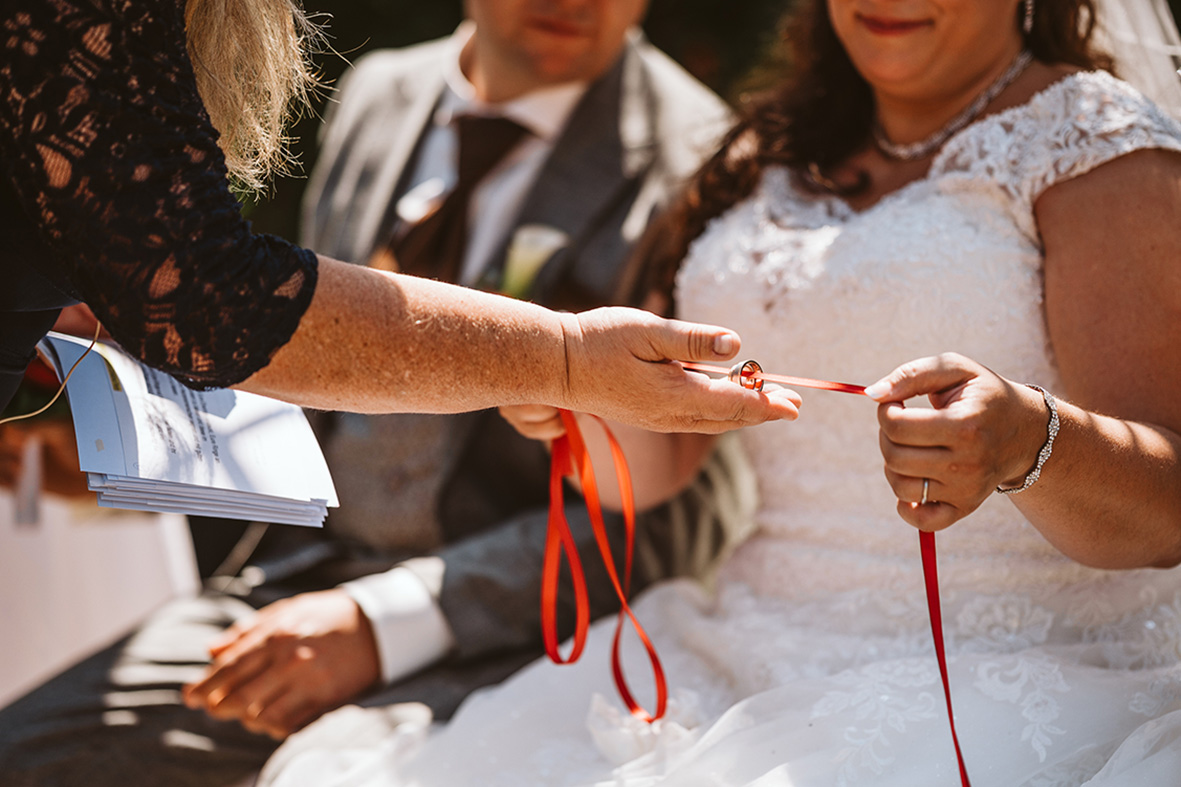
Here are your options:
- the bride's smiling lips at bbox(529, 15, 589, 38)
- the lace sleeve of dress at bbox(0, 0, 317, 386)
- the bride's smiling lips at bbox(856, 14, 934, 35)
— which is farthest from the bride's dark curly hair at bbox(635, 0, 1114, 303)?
the lace sleeve of dress at bbox(0, 0, 317, 386)

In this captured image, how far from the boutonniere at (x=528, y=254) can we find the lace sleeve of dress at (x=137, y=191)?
910 mm

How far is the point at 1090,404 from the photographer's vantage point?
39.9 inches

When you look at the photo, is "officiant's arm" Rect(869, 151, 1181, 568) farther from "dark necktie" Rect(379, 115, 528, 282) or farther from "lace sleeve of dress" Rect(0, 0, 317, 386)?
"dark necktie" Rect(379, 115, 528, 282)

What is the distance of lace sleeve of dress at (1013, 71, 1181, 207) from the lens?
1038 millimetres

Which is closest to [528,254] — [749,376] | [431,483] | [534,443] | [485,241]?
[485,241]

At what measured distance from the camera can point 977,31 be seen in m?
1.18

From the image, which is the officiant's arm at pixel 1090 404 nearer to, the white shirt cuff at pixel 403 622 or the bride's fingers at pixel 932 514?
the bride's fingers at pixel 932 514

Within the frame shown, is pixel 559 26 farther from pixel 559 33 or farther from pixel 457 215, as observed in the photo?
pixel 457 215

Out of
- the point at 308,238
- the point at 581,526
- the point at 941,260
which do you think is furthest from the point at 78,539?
the point at 941,260

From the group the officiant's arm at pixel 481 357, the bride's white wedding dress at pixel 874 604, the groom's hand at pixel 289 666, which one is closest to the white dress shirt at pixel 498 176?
the bride's white wedding dress at pixel 874 604

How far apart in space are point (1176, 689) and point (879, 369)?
45cm

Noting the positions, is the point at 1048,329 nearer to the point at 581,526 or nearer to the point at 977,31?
the point at 977,31

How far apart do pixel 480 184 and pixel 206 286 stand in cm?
114

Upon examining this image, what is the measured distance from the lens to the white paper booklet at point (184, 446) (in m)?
0.86
